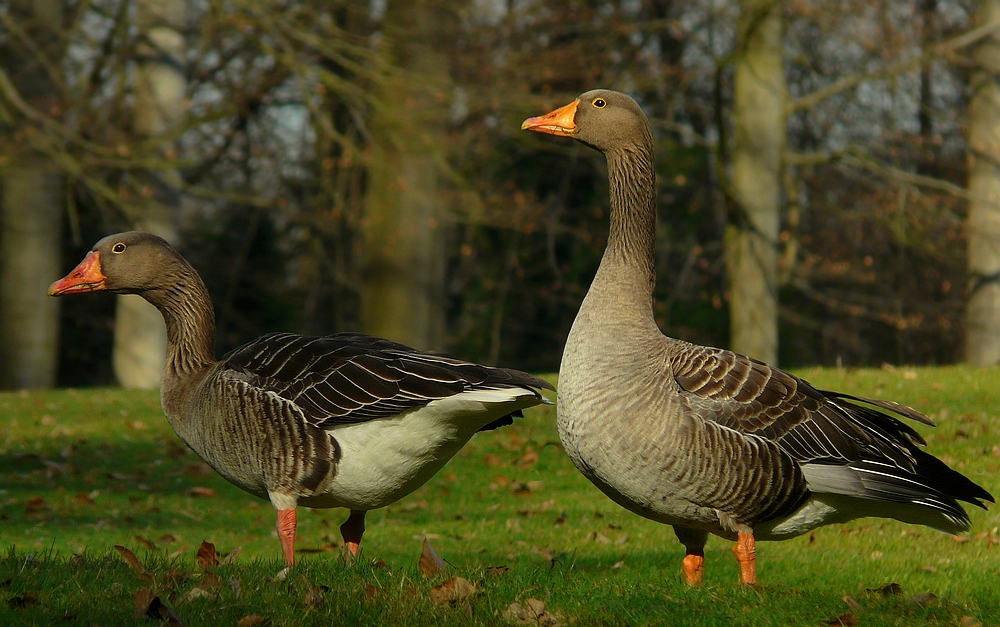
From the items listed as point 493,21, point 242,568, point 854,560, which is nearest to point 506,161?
point 493,21

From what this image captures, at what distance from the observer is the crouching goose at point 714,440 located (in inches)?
197

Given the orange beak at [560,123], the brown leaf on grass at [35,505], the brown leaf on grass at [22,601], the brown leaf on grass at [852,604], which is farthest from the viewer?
the brown leaf on grass at [35,505]

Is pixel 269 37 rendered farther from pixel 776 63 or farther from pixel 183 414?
pixel 183 414

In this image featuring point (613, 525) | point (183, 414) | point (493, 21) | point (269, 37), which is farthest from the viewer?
point (493, 21)

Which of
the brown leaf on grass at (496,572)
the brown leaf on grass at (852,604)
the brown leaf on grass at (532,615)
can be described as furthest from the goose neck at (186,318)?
the brown leaf on grass at (852,604)

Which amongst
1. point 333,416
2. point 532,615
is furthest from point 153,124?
point 532,615

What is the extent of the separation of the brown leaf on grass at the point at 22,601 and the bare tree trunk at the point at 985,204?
17.1 m

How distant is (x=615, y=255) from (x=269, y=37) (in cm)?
1326

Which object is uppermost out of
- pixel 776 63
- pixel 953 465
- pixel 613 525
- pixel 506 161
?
pixel 776 63

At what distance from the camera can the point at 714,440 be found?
16.5ft

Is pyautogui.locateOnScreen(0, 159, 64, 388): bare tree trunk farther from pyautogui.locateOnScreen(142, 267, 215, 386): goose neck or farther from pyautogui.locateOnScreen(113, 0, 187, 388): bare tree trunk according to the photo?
pyautogui.locateOnScreen(142, 267, 215, 386): goose neck

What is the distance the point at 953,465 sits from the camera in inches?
345

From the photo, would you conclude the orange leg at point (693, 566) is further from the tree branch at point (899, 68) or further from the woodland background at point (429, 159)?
the tree branch at point (899, 68)

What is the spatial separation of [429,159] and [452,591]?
13.1m
